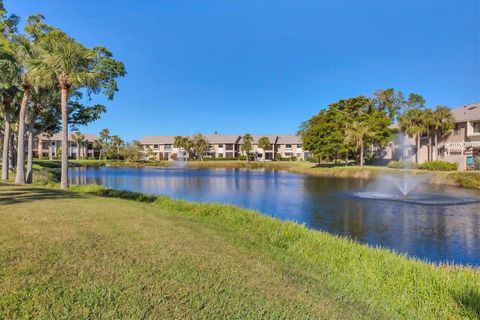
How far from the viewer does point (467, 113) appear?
52.5 metres

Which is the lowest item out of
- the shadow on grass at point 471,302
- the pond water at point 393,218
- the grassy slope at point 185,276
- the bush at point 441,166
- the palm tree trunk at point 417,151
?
the pond water at point 393,218

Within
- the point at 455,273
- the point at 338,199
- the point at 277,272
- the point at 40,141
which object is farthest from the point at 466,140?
the point at 40,141

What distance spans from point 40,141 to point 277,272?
13350 cm

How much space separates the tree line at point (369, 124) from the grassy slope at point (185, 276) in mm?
49573

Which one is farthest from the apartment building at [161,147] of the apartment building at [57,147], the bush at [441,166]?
the bush at [441,166]

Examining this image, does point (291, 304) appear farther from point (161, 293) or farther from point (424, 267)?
point (424, 267)

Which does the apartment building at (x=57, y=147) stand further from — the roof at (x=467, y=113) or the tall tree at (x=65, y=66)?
the roof at (x=467, y=113)

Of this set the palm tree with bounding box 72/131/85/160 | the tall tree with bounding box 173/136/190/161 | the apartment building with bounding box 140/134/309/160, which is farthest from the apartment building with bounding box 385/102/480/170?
the palm tree with bounding box 72/131/85/160

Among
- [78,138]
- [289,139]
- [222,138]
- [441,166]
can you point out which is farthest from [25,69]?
[78,138]

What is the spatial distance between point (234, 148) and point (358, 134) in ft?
215

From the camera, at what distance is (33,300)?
499 cm

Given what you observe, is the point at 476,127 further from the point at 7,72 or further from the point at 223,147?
the point at 223,147

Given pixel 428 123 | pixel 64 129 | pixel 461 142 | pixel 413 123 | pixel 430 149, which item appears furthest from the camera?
pixel 430 149

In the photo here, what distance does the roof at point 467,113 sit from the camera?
49975mm
